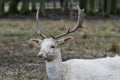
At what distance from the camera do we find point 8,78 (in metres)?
11.9

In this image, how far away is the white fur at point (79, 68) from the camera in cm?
923

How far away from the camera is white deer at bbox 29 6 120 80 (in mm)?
9188

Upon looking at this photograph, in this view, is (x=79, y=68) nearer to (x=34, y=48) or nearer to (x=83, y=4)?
(x=34, y=48)

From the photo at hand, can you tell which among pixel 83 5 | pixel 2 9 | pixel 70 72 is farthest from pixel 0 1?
pixel 70 72

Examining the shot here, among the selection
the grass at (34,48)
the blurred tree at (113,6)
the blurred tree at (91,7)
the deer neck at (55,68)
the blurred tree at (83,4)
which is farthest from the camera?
the blurred tree at (113,6)

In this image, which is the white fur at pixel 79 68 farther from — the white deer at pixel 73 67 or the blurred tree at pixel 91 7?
the blurred tree at pixel 91 7

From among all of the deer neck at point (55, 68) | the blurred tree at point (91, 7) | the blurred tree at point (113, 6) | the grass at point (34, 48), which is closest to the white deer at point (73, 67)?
the deer neck at point (55, 68)

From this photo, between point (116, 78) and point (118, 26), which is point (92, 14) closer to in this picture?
point (118, 26)

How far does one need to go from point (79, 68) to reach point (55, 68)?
47cm

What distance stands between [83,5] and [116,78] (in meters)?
26.2

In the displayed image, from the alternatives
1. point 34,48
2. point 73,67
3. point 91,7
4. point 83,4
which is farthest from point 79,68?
point 91,7

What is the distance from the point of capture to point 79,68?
31.1ft

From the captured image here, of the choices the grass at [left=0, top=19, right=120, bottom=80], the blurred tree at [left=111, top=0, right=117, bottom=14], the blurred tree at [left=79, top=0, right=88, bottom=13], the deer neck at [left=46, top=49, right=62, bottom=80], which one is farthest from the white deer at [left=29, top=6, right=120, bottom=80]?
the blurred tree at [left=111, top=0, right=117, bottom=14]

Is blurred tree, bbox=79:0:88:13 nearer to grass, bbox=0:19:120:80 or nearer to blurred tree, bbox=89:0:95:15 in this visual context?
blurred tree, bbox=89:0:95:15
